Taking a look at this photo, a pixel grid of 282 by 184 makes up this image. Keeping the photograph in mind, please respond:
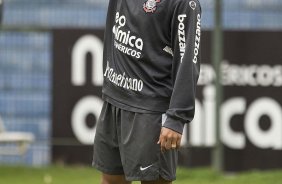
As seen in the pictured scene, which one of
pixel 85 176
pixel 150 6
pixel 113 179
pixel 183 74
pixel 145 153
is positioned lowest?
pixel 85 176

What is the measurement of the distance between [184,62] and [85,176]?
5390 mm

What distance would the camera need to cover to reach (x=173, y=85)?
512cm

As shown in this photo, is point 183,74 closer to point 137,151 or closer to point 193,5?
point 193,5

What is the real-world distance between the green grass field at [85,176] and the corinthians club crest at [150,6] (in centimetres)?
461

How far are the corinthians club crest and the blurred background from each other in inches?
218

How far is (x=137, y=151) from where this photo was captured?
5.12m

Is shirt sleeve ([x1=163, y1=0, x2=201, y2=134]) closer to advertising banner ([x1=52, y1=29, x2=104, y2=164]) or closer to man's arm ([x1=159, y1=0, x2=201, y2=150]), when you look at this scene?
man's arm ([x1=159, y1=0, x2=201, y2=150])

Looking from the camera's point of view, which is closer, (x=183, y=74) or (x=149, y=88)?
(x=183, y=74)

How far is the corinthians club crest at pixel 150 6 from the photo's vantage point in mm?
5075

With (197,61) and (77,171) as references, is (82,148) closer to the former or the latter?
(77,171)

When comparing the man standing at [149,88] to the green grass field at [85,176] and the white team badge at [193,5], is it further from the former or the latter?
the green grass field at [85,176]

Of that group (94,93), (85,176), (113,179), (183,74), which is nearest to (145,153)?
(113,179)

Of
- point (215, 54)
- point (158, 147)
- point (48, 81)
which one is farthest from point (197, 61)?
point (48, 81)

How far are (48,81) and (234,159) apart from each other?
2354 millimetres
